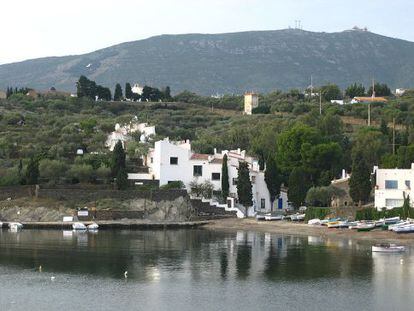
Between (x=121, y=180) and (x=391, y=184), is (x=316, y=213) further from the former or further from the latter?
(x=121, y=180)

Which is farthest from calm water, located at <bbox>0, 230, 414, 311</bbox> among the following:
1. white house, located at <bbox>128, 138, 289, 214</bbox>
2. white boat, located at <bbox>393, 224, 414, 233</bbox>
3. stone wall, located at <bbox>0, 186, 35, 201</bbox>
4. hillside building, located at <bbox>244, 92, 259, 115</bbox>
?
hillside building, located at <bbox>244, 92, 259, 115</bbox>

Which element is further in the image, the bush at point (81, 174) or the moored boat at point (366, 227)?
the bush at point (81, 174)

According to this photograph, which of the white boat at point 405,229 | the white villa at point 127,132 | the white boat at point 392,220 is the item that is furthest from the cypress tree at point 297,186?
the white villa at point 127,132

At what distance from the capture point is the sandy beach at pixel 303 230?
6050 centimetres

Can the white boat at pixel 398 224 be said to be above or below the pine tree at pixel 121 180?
below

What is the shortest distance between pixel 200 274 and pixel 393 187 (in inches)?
1071

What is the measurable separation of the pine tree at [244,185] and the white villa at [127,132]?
16983 mm

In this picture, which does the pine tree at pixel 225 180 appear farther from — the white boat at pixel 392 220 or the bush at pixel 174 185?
the white boat at pixel 392 220

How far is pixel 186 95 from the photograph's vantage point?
5787 inches

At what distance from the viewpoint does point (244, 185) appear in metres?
73.7

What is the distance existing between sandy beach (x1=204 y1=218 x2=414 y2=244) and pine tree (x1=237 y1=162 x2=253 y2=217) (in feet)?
7.23

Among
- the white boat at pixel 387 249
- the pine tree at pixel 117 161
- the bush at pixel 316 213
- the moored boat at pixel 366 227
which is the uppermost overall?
the pine tree at pixel 117 161

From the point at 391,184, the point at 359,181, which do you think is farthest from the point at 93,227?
the point at 391,184

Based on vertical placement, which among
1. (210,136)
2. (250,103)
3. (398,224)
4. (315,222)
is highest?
(250,103)
